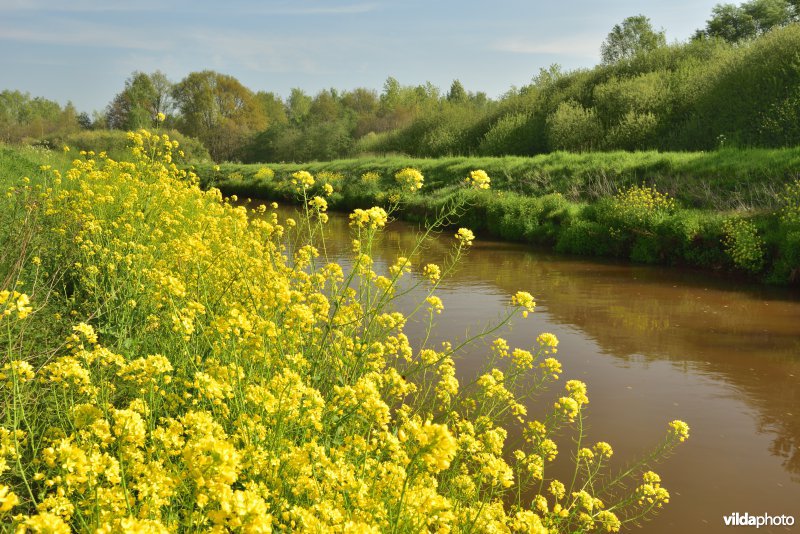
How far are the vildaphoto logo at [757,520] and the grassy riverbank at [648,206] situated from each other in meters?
7.06

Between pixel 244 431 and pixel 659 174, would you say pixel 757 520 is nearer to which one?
pixel 244 431

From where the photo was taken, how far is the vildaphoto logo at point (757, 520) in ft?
12.6

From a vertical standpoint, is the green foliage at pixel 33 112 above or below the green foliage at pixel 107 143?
above

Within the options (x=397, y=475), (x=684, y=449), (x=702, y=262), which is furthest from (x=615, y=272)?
(x=397, y=475)

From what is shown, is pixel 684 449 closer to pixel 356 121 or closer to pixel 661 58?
pixel 661 58

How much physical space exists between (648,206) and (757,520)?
31.4 ft

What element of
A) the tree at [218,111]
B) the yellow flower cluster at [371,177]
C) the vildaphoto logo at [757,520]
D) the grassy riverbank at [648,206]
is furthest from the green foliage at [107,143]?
the vildaphoto logo at [757,520]

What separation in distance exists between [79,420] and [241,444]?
25.8 inches

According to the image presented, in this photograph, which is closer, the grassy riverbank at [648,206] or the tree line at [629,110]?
the grassy riverbank at [648,206]

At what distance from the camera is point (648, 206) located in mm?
12648

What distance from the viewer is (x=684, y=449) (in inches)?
188

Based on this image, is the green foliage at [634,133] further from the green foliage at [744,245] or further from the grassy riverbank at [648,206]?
the green foliage at [744,245]

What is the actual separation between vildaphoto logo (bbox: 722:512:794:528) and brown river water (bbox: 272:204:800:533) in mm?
35

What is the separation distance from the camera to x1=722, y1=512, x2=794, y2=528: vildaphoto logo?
3840 mm
